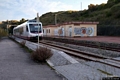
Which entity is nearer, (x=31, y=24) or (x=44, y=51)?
(x=44, y=51)

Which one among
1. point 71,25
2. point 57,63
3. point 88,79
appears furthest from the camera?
point 71,25

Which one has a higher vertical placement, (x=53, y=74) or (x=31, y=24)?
(x=31, y=24)

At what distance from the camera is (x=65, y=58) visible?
416 inches

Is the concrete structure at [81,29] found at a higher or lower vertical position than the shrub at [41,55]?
higher

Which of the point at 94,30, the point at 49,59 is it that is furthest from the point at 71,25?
the point at 49,59

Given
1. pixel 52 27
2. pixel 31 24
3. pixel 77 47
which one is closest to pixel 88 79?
pixel 77 47

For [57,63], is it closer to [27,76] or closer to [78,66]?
[78,66]

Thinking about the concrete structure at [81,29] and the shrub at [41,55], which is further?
the concrete structure at [81,29]

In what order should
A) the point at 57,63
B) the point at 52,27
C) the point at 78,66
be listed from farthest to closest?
the point at 52,27, the point at 57,63, the point at 78,66

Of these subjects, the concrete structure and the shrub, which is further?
the concrete structure

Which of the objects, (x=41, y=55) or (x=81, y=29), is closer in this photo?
(x=41, y=55)

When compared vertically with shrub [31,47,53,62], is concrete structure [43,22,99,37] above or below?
above

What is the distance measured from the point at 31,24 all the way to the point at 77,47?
12.4m

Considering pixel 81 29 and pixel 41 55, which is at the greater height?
pixel 81 29
